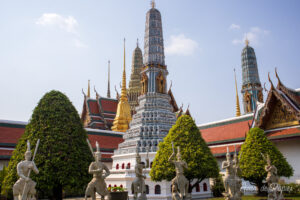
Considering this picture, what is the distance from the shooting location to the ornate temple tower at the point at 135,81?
214 feet

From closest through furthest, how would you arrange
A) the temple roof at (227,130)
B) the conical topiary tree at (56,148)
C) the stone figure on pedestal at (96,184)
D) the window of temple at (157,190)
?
1. the stone figure on pedestal at (96,184)
2. the conical topiary tree at (56,148)
3. the window of temple at (157,190)
4. the temple roof at (227,130)

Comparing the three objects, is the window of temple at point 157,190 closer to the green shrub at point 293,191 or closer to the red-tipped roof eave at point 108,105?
the green shrub at point 293,191

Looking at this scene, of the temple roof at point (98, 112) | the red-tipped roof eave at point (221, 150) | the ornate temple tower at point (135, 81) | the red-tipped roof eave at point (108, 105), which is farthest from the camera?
the ornate temple tower at point (135, 81)

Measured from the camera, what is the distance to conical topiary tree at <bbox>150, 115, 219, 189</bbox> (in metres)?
18.1

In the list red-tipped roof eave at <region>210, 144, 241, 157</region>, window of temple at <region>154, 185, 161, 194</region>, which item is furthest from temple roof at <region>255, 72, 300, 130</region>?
window of temple at <region>154, 185, 161, 194</region>

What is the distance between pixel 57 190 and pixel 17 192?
23.6 ft

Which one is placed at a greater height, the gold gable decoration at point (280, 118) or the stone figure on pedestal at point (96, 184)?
the gold gable decoration at point (280, 118)

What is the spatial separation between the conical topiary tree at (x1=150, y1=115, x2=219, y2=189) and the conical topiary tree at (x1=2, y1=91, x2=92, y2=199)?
4.90 metres

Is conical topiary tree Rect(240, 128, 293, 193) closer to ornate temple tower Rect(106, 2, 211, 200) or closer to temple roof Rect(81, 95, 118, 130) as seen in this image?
ornate temple tower Rect(106, 2, 211, 200)

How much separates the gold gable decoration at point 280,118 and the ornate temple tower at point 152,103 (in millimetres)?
9836

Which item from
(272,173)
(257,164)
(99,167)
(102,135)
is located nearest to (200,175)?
(257,164)

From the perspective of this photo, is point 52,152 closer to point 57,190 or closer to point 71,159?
point 71,159

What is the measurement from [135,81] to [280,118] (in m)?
48.3

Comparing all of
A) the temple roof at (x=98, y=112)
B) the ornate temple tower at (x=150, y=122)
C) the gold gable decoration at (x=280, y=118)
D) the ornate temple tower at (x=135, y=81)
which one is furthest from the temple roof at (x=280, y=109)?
the ornate temple tower at (x=135, y=81)
